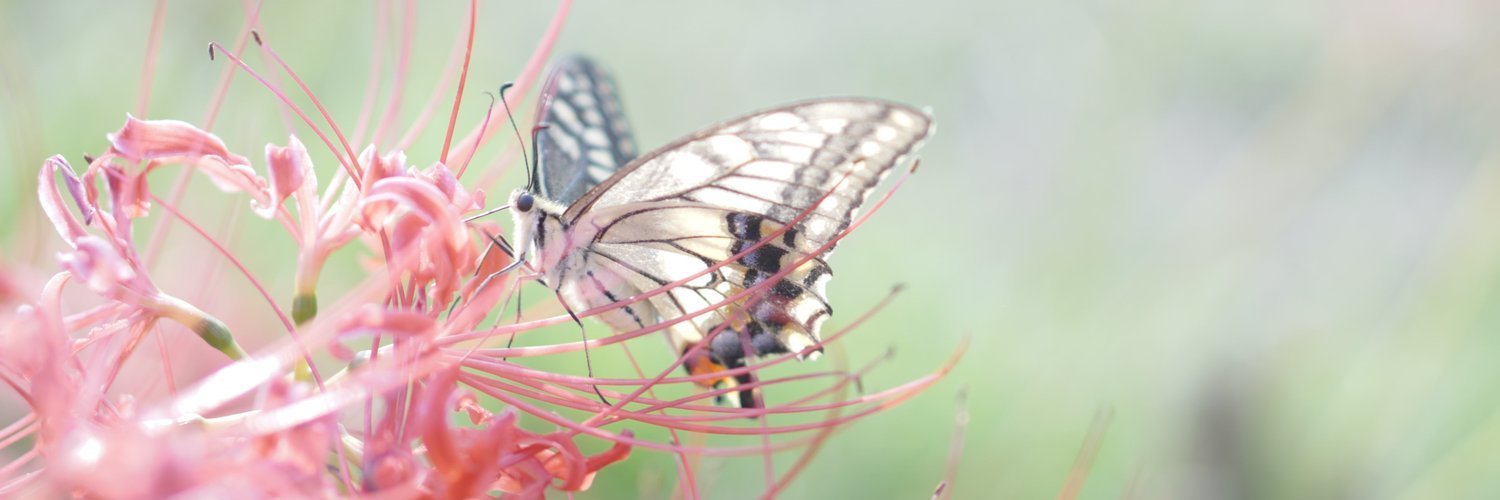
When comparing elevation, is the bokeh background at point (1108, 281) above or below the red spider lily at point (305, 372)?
below

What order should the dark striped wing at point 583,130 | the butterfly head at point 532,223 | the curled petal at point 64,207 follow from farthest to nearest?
1. the dark striped wing at point 583,130
2. the butterfly head at point 532,223
3. the curled petal at point 64,207

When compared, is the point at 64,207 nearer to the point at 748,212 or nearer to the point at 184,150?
the point at 184,150

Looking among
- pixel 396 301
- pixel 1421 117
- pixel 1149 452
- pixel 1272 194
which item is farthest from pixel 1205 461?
pixel 1421 117

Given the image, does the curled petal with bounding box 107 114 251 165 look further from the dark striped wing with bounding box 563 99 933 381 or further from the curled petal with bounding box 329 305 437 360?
the dark striped wing with bounding box 563 99 933 381

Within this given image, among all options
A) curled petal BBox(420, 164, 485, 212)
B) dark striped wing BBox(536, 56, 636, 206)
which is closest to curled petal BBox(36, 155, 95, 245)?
curled petal BBox(420, 164, 485, 212)

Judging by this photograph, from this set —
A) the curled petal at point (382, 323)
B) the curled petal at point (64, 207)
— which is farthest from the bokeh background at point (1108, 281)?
the curled petal at point (382, 323)

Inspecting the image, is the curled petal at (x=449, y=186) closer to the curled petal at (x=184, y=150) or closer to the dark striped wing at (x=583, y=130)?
the curled petal at (x=184, y=150)
